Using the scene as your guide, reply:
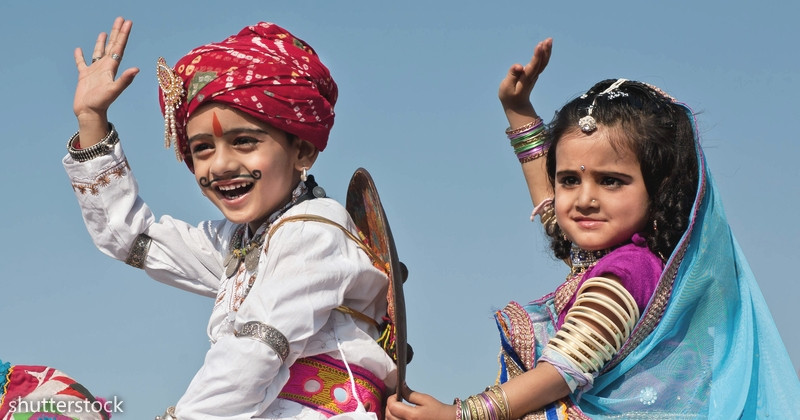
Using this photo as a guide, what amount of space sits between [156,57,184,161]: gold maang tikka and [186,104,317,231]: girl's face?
0.33ft

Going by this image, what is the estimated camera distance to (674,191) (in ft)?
15.2

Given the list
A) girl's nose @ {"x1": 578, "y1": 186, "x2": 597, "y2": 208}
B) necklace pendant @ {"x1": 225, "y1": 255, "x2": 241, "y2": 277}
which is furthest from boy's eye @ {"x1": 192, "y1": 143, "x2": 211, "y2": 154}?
girl's nose @ {"x1": 578, "y1": 186, "x2": 597, "y2": 208}

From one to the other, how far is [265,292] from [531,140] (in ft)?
5.69

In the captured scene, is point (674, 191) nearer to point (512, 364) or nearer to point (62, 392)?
point (512, 364)

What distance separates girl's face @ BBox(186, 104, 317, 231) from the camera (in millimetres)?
4906

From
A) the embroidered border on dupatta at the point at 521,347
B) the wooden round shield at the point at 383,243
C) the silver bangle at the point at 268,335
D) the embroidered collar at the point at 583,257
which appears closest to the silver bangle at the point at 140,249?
the wooden round shield at the point at 383,243

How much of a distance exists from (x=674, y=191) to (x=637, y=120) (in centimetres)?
32

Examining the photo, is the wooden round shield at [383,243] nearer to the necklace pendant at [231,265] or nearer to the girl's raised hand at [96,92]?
the necklace pendant at [231,265]

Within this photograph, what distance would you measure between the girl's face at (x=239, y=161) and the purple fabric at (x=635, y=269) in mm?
1394

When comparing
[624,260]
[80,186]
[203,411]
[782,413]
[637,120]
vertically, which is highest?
[80,186]

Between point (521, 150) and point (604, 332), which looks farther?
point (521, 150)

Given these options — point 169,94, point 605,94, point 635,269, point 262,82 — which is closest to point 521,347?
point 635,269

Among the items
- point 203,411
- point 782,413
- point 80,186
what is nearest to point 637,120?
point 782,413

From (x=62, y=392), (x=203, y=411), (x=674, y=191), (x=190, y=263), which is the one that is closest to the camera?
(x=203, y=411)
